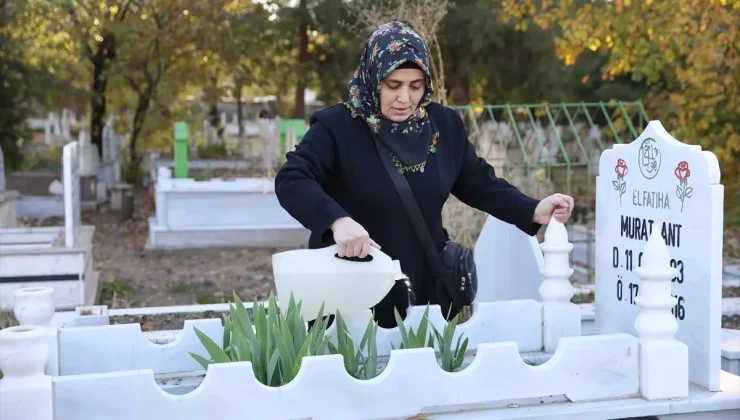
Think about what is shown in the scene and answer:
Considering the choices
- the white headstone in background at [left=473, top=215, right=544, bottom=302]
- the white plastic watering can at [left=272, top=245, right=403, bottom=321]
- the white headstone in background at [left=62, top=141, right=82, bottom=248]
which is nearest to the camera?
the white plastic watering can at [left=272, top=245, right=403, bottom=321]

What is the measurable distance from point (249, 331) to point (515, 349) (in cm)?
74

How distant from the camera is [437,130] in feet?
10.0

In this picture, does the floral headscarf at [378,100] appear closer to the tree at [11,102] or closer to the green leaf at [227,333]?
the green leaf at [227,333]

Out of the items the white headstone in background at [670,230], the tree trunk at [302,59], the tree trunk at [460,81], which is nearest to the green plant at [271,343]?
the white headstone in background at [670,230]

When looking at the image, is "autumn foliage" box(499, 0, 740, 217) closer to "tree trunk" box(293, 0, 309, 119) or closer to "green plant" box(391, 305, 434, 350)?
"green plant" box(391, 305, 434, 350)

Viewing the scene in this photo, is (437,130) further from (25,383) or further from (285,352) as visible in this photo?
(25,383)

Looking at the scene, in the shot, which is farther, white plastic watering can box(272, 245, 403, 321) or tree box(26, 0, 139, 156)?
tree box(26, 0, 139, 156)

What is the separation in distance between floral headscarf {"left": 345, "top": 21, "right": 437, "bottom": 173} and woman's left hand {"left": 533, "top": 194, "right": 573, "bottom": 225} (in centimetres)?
42

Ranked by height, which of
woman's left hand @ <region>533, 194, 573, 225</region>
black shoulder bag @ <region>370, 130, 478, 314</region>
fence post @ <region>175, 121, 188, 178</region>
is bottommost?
black shoulder bag @ <region>370, 130, 478, 314</region>

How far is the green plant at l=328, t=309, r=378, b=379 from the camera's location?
2467 mm

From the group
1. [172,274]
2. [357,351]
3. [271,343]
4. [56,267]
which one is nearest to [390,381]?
[357,351]

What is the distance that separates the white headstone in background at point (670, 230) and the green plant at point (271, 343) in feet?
3.34

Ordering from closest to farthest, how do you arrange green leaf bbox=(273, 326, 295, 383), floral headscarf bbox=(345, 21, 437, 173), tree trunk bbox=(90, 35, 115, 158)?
green leaf bbox=(273, 326, 295, 383), floral headscarf bbox=(345, 21, 437, 173), tree trunk bbox=(90, 35, 115, 158)

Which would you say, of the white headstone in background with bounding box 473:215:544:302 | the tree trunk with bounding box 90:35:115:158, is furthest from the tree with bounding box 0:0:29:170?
the white headstone in background with bounding box 473:215:544:302
